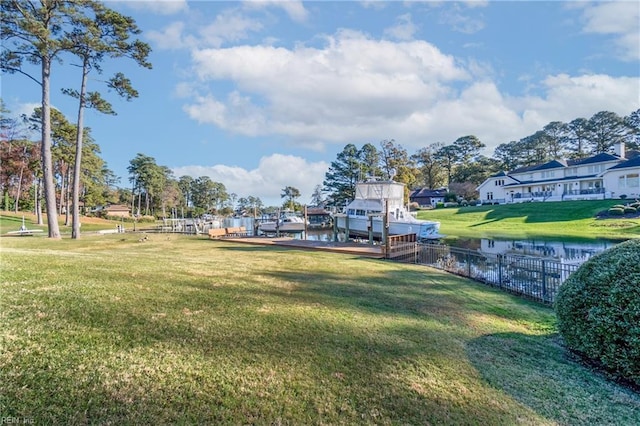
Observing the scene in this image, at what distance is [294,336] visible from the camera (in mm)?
4020

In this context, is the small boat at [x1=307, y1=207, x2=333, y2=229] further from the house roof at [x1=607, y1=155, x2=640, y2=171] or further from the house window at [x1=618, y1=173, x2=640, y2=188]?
the house window at [x1=618, y1=173, x2=640, y2=188]

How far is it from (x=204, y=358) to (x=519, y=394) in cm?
323

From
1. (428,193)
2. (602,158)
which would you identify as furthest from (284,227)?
(602,158)

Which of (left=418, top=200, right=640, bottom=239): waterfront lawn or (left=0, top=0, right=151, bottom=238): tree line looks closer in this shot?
(left=0, top=0, right=151, bottom=238): tree line

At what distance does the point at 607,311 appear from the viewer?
385cm

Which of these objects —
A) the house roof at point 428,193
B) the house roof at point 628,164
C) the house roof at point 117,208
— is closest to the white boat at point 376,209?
the house roof at point 628,164

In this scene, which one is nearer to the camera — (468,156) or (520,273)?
(520,273)

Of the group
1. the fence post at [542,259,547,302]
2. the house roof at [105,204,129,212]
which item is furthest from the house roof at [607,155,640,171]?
the house roof at [105,204,129,212]

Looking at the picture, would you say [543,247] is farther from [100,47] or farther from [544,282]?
[100,47]

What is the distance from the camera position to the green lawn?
8.76 ft

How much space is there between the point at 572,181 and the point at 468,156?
24.0m

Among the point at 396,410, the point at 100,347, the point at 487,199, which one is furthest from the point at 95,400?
the point at 487,199

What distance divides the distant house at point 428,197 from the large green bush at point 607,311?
187 ft

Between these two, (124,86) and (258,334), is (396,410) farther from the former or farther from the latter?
(124,86)
